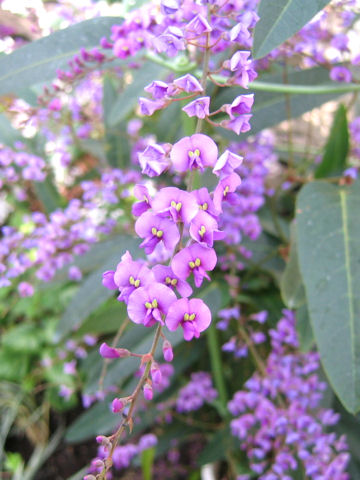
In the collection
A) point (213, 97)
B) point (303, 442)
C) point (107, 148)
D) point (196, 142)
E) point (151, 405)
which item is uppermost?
point (196, 142)

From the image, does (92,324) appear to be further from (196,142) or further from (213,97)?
(196,142)

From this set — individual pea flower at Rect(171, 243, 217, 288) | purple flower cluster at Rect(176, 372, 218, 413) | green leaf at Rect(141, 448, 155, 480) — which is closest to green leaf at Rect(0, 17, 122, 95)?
individual pea flower at Rect(171, 243, 217, 288)

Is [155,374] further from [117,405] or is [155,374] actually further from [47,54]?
[47,54]

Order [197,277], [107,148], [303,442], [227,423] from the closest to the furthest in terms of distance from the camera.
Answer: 1. [197,277]
2. [303,442]
3. [227,423]
4. [107,148]

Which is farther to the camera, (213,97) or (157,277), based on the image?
(213,97)

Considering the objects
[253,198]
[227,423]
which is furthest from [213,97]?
[227,423]

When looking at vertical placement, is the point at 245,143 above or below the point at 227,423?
above
